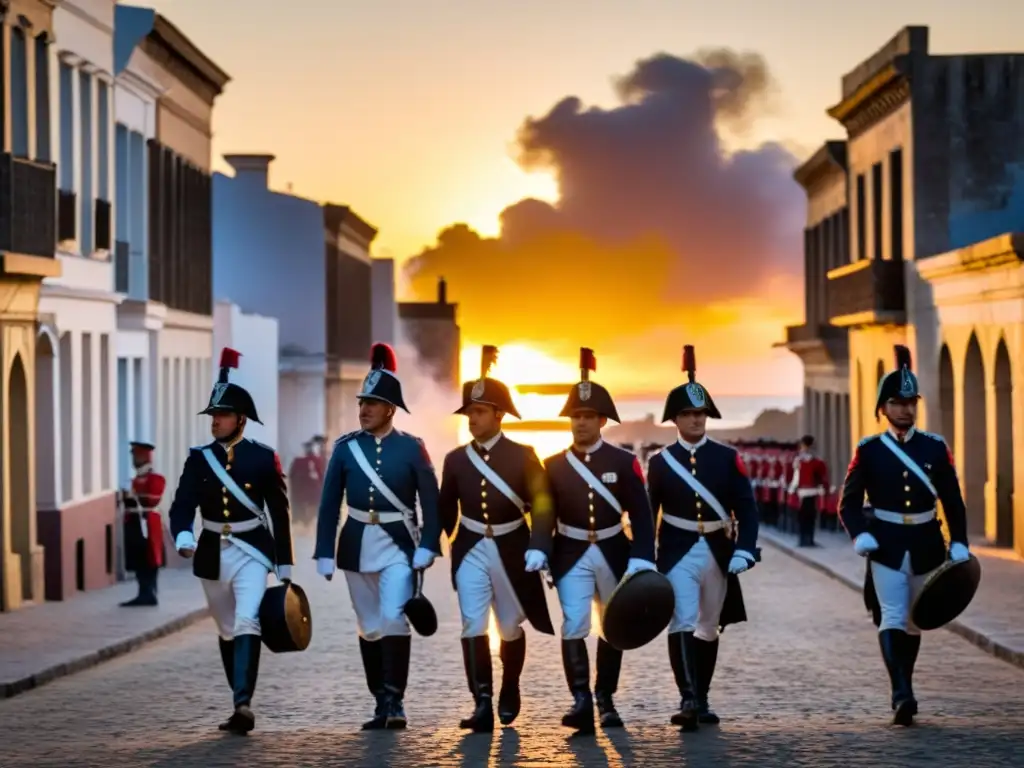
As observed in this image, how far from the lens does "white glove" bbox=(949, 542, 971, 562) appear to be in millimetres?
14773

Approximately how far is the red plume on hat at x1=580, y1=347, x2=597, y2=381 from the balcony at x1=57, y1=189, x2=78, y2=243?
17642mm

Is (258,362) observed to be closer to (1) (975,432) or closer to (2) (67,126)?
(1) (975,432)

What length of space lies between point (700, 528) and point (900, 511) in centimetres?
122

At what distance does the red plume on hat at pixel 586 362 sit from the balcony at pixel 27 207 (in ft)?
42.7

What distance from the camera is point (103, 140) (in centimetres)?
3403

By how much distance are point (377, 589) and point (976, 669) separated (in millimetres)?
6493

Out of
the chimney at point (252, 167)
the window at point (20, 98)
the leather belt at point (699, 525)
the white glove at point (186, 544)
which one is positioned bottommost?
the white glove at point (186, 544)

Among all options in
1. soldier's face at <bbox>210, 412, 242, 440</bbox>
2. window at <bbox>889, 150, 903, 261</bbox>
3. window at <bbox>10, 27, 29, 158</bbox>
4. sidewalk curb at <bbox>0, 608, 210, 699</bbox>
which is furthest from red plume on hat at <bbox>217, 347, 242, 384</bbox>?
window at <bbox>889, 150, 903, 261</bbox>

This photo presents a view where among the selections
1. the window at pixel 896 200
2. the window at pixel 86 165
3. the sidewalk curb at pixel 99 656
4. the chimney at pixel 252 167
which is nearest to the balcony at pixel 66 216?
the window at pixel 86 165

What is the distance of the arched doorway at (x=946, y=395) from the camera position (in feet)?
142

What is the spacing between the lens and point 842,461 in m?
59.1

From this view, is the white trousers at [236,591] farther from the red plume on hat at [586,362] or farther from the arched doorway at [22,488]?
the arched doorway at [22,488]

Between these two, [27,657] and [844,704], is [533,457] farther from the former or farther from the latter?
[27,657]

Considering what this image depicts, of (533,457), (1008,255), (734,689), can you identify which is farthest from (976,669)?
(1008,255)
